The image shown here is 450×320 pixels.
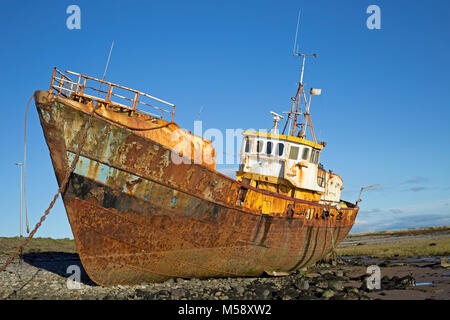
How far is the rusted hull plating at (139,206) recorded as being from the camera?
9828 mm

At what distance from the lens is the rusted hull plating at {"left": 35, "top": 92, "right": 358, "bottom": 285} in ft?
32.2

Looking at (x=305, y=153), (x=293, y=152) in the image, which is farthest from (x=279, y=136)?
(x=305, y=153)

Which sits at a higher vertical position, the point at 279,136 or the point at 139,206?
the point at 279,136

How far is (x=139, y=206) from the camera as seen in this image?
33.4ft

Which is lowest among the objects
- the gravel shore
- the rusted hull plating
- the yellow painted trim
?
the gravel shore

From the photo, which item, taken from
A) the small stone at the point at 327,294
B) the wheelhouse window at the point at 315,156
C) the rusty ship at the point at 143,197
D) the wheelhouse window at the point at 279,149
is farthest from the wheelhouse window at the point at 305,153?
the small stone at the point at 327,294

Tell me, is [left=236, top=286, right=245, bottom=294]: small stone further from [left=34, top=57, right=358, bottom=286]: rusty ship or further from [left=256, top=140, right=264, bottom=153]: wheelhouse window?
[left=256, top=140, right=264, bottom=153]: wheelhouse window

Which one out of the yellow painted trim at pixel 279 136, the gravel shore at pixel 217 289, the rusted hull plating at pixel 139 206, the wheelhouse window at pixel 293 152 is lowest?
the gravel shore at pixel 217 289

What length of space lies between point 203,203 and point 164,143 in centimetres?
218

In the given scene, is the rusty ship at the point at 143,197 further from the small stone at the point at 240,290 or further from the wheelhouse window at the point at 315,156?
the wheelhouse window at the point at 315,156

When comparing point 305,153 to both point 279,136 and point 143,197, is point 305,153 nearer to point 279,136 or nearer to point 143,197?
point 279,136

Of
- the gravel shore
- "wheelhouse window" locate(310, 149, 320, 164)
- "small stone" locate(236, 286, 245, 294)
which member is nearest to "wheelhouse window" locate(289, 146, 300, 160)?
"wheelhouse window" locate(310, 149, 320, 164)
